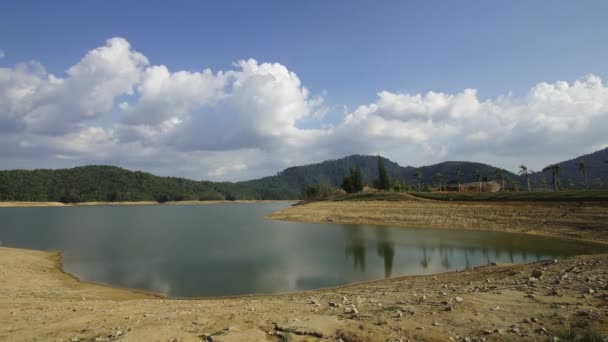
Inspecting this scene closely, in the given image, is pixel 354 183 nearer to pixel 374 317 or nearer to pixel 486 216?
pixel 486 216

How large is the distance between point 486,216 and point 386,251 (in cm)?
2660

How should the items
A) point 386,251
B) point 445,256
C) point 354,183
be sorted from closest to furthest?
point 445,256
point 386,251
point 354,183

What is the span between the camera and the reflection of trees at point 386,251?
25.9 m

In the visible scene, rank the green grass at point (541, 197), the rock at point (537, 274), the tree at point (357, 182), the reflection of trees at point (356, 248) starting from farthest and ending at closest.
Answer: the tree at point (357, 182)
the green grass at point (541, 197)
the reflection of trees at point (356, 248)
the rock at point (537, 274)

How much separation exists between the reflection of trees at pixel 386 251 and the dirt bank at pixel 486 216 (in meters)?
Result: 13.9

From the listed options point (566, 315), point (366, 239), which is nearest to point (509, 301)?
point (566, 315)

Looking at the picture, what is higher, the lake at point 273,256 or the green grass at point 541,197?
the green grass at point 541,197

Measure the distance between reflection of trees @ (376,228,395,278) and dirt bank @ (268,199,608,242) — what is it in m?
13.9

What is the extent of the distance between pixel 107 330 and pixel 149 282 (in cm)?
1354

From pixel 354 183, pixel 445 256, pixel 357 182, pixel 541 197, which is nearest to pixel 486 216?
pixel 541 197

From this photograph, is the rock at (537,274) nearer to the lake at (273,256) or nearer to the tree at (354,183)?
the lake at (273,256)

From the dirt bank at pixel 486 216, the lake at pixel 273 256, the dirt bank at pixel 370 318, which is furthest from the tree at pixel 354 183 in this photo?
the dirt bank at pixel 370 318

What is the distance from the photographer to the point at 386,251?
34.0m

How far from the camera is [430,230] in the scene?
165 ft
